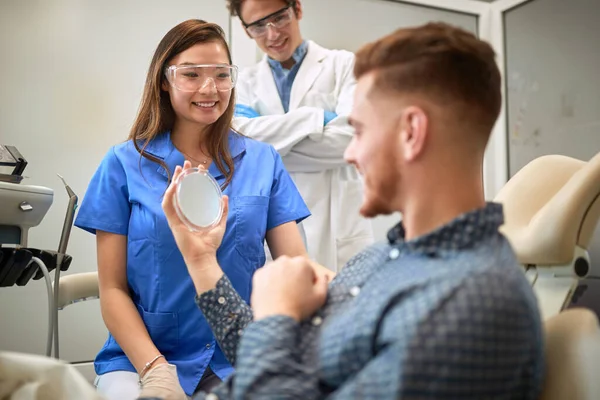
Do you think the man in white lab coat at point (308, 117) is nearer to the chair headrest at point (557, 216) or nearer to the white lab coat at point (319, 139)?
the white lab coat at point (319, 139)

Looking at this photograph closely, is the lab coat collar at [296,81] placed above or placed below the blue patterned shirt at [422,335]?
above

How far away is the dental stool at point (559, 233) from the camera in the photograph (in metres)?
1.19

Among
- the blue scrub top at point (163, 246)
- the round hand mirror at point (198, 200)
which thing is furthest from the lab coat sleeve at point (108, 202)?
the round hand mirror at point (198, 200)

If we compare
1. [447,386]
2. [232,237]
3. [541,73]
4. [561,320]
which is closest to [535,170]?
[561,320]

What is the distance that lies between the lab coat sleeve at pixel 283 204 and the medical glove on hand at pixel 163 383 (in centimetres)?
46

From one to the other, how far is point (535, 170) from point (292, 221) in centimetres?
61

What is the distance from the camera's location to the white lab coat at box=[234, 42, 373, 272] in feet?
7.09

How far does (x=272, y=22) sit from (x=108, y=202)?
1069 mm

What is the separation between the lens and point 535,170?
4.72 ft

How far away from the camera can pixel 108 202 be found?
→ 1501 millimetres

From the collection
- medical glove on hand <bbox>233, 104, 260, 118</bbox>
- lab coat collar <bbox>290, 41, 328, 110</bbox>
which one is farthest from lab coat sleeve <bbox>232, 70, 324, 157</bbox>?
lab coat collar <bbox>290, 41, 328, 110</bbox>

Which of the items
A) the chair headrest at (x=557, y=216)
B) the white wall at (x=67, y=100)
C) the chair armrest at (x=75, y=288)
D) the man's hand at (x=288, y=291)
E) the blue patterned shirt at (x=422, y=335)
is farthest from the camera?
the white wall at (x=67, y=100)

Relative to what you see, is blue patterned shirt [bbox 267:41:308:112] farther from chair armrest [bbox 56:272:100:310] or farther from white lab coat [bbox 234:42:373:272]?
chair armrest [bbox 56:272:100:310]

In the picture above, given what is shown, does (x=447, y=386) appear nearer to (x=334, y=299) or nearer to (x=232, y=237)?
(x=334, y=299)
